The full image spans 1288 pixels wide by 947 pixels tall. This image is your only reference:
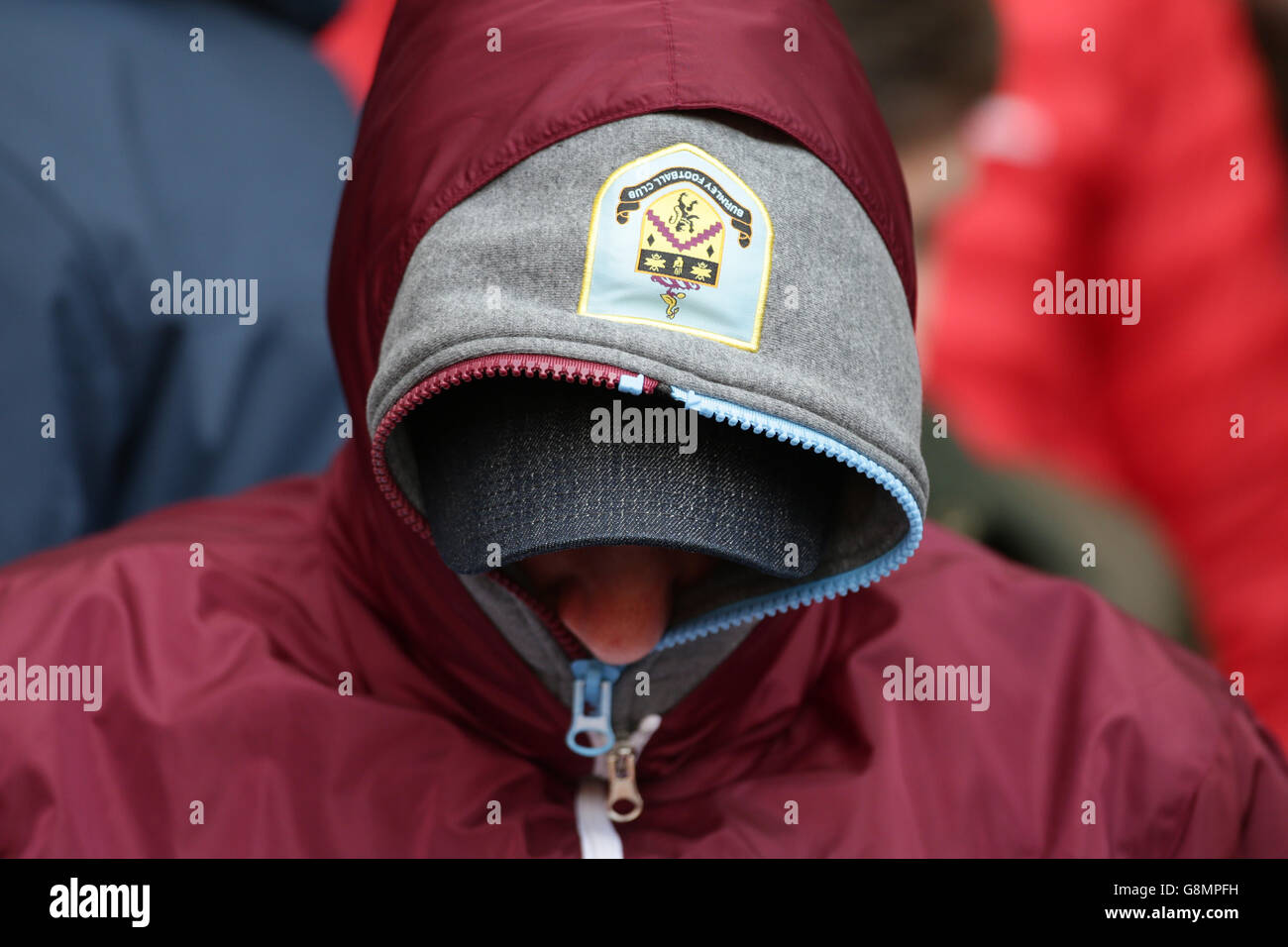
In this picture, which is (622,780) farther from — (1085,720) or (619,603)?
(1085,720)

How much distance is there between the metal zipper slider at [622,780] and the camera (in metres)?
1.10

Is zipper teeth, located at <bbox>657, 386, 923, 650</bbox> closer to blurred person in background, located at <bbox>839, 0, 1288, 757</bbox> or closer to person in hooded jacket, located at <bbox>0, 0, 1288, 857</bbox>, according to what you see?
person in hooded jacket, located at <bbox>0, 0, 1288, 857</bbox>

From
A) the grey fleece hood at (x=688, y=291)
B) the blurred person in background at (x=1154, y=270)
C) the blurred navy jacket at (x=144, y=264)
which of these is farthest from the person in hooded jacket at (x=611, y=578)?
the blurred person in background at (x=1154, y=270)

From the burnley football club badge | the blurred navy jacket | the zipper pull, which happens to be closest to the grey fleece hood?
the burnley football club badge

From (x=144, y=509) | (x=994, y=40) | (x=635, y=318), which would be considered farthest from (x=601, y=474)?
(x=994, y=40)

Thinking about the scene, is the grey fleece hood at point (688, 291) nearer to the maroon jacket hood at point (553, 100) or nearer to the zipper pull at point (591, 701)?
the maroon jacket hood at point (553, 100)

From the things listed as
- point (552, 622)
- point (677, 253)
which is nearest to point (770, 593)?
point (552, 622)

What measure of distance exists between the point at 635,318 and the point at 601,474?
9cm

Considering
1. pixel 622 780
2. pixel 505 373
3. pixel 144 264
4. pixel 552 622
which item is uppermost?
pixel 144 264

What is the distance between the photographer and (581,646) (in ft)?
3.51

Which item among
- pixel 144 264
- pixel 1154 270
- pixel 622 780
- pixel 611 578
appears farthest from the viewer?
pixel 1154 270

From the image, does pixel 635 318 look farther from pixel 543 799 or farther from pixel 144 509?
pixel 144 509

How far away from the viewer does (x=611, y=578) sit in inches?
39.3

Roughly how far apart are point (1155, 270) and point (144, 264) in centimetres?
180
